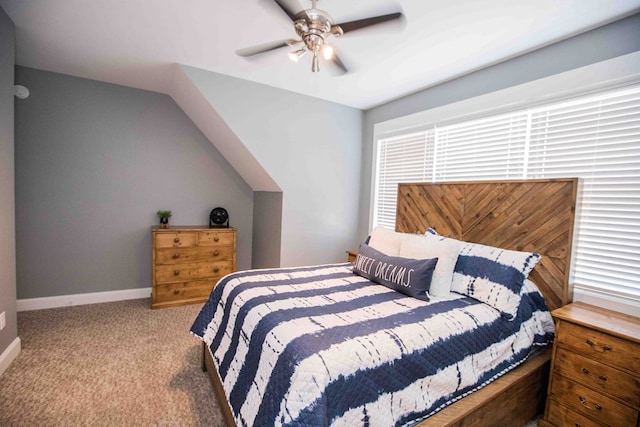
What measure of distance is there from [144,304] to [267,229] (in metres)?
1.68

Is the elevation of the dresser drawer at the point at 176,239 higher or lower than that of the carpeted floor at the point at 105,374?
higher

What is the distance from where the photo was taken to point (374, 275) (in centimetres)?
221

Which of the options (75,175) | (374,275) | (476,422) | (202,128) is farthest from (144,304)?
(476,422)

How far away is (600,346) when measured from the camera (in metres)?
1.59

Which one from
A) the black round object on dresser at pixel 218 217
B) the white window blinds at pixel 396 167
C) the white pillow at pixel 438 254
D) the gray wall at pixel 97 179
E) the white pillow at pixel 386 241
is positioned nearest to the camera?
the white pillow at pixel 438 254

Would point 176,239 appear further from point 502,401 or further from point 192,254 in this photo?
point 502,401

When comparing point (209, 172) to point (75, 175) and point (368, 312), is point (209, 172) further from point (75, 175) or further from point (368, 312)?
point (368, 312)

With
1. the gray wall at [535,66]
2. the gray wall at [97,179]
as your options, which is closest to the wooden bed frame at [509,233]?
the gray wall at [535,66]

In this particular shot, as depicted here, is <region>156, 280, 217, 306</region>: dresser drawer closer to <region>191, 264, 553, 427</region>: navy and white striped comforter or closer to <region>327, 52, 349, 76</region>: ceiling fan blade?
<region>191, 264, 553, 427</region>: navy and white striped comforter

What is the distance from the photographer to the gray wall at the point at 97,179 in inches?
122

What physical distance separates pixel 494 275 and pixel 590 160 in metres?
1.06

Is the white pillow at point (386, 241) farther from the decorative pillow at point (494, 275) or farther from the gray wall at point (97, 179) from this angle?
the gray wall at point (97, 179)

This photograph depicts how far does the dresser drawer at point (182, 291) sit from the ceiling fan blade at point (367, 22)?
10.2ft

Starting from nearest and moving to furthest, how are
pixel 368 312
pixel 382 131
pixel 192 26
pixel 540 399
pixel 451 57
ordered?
1. pixel 368 312
2. pixel 540 399
3. pixel 192 26
4. pixel 451 57
5. pixel 382 131
